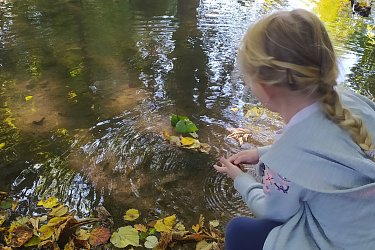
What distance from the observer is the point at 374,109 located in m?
1.56

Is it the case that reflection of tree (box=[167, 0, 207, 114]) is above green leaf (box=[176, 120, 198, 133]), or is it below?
below

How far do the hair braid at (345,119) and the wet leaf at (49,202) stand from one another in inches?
67.2

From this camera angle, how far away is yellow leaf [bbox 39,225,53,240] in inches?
88.2

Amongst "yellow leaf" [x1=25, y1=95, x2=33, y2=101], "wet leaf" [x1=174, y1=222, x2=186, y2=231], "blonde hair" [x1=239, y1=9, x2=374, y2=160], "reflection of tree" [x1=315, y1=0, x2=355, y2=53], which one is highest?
"blonde hair" [x1=239, y1=9, x2=374, y2=160]

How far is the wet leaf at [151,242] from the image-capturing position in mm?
2235

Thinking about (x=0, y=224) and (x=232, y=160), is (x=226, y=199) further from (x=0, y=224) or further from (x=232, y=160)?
(x=0, y=224)

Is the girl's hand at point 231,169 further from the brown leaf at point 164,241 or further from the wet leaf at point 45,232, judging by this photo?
the wet leaf at point 45,232

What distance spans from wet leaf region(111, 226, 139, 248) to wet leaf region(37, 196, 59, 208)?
0.44 metres

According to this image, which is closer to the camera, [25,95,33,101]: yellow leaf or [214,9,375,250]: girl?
[214,9,375,250]: girl

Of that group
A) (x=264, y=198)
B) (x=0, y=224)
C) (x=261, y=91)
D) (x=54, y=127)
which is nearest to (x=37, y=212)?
(x=0, y=224)

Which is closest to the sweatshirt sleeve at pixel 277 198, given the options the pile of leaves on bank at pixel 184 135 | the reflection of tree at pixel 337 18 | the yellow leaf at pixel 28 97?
the pile of leaves on bank at pixel 184 135

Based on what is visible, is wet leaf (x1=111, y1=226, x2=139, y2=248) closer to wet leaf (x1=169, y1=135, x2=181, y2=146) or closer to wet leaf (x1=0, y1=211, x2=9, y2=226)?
wet leaf (x1=0, y1=211, x2=9, y2=226)

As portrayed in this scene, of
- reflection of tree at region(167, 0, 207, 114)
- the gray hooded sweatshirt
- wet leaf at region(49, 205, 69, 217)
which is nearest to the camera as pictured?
the gray hooded sweatshirt

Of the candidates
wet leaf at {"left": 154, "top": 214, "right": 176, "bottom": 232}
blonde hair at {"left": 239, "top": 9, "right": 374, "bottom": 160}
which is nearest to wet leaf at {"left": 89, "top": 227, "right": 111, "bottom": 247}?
wet leaf at {"left": 154, "top": 214, "right": 176, "bottom": 232}
